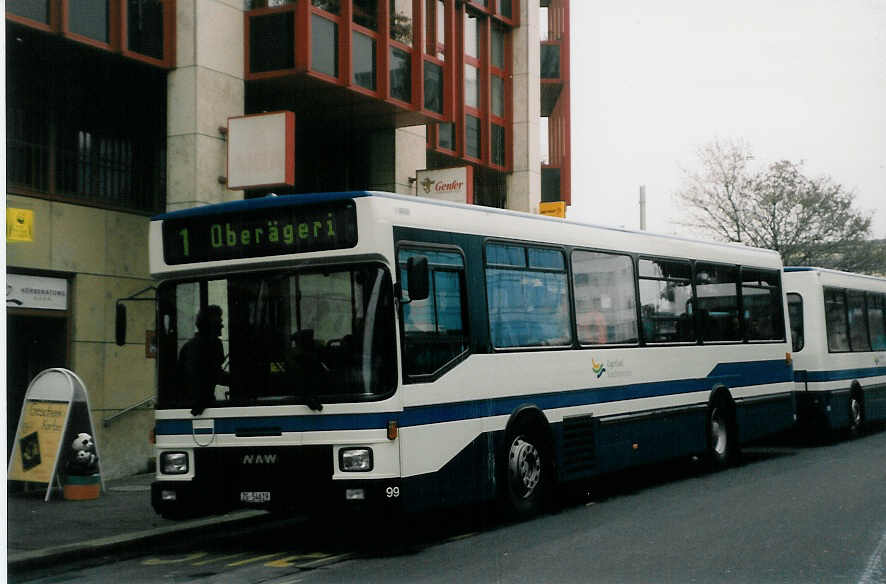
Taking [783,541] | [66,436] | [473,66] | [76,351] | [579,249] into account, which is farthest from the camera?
[473,66]

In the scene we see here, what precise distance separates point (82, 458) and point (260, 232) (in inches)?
199

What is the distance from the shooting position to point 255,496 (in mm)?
9461

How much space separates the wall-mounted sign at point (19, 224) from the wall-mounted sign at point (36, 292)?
0.55 m

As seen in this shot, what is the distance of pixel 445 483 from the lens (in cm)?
986

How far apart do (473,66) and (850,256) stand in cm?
3181

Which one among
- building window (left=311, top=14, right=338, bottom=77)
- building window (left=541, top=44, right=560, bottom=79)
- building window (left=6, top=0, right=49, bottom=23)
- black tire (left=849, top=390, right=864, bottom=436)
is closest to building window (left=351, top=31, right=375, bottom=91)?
building window (left=311, top=14, right=338, bottom=77)

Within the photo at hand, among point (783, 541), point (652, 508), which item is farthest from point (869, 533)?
point (652, 508)

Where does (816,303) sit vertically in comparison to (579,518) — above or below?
above

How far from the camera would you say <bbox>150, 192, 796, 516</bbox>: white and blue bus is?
9219 millimetres

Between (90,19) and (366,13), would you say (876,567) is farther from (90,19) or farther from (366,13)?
(366,13)

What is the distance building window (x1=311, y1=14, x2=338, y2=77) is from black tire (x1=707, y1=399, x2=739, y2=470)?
24.7 ft

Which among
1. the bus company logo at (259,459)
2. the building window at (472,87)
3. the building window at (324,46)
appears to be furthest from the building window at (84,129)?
the building window at (472,87)

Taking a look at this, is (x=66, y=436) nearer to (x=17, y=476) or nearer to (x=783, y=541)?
(x=17, y=476)

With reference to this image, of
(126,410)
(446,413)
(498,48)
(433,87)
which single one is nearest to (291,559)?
(446,413)
